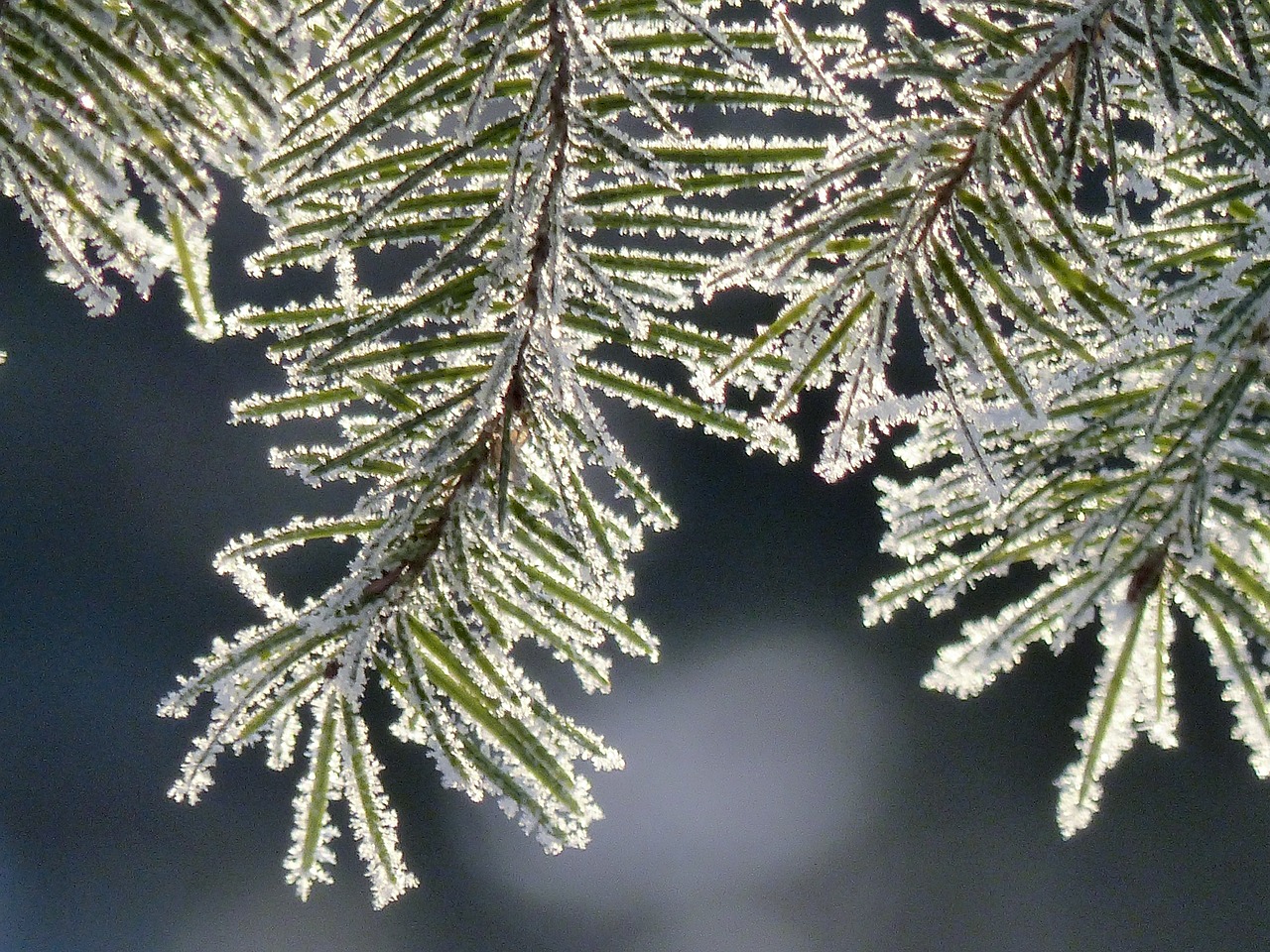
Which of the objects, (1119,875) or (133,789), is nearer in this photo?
(133,789)

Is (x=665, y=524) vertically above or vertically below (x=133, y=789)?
below

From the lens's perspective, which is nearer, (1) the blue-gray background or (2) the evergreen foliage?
(2) the evergreen foliage

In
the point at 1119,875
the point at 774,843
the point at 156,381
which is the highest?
the point at 156,381

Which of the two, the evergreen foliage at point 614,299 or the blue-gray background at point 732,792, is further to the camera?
the blue-gray background at point 732,792

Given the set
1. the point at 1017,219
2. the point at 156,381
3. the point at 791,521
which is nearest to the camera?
the point at 1017,219

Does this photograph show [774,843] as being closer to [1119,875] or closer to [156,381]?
[1119,875]

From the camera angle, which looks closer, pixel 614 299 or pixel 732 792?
pixel 614 299

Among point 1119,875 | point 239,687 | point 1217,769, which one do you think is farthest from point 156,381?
point 1119,875

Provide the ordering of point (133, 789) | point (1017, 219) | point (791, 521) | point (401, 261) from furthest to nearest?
point (133, 789) → point (791, 521) → point (401, 261) → point (1017, 219)
